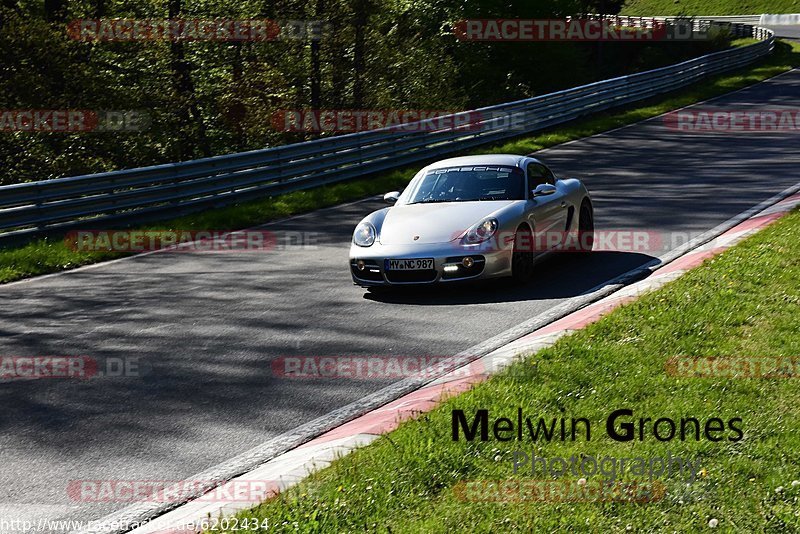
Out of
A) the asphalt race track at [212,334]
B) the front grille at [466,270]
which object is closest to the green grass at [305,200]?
the asphalt race track at [212,334]

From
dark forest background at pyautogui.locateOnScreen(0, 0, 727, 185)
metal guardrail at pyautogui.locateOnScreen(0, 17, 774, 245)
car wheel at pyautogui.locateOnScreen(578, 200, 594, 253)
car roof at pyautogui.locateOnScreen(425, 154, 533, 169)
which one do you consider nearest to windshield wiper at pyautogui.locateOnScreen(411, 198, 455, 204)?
car roof at pyautogui.locateOnScreen(425, 154, 533, 169)

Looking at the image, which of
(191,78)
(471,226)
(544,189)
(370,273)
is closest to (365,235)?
(370,273)

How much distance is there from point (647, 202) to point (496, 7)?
1119 inches

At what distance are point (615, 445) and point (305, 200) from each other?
12970 millimetres

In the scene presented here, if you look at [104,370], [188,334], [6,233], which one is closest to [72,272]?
[6,233]

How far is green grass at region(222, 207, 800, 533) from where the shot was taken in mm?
4500

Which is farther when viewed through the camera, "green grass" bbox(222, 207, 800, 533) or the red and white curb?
the red and white curb

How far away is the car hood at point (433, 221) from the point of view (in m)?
10.5

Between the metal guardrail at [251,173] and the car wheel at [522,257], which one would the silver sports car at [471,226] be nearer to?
the car wheel at [522,257]

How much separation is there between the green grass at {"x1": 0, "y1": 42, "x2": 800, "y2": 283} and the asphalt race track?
1.90ft

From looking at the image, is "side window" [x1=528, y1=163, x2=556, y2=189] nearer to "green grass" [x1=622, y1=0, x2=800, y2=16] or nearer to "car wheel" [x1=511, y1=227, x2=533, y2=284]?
"car wheel" [x1=511, y1=227, x2=533, y2=284]

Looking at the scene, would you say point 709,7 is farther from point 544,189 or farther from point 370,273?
point 370,273

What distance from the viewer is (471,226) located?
10.5 metres

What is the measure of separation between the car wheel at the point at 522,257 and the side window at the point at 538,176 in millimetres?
972
